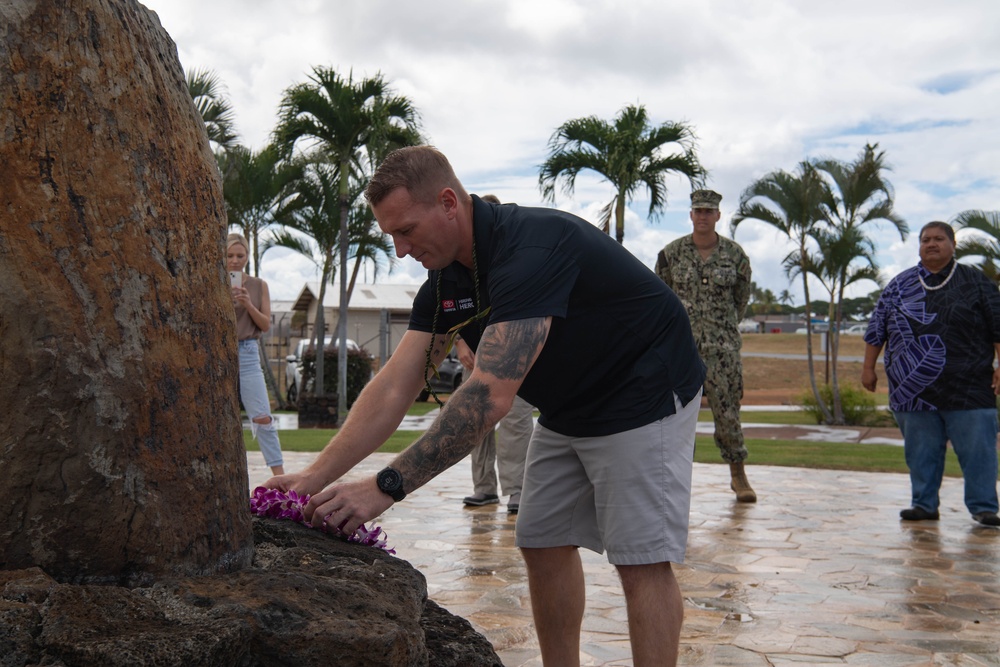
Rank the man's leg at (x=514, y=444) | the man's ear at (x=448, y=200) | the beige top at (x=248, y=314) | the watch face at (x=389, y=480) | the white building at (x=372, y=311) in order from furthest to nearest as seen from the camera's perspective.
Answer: the white building at (x=372, y=311) < the beige top at (x=248, y=314) < the man's leg at (x=514, y=444) < the man's ear at (x=448, y=200) < the watch face at (x=389, y=480)

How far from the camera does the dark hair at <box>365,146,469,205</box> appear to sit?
2828 mm

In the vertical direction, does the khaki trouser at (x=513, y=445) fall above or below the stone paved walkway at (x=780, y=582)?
above

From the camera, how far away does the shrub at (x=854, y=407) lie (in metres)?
19.0

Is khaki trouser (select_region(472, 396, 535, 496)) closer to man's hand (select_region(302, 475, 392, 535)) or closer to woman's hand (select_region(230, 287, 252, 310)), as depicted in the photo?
woman's hand (select_region(230, 287, 252, 310))

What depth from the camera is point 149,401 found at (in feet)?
7.36

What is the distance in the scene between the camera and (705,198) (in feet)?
24.2

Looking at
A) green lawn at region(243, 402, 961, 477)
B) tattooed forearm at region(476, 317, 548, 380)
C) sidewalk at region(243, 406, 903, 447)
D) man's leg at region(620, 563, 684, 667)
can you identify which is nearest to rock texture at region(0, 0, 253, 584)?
tattooed forearm at region(476, 317, 548, 380)

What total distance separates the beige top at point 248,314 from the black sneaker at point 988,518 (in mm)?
5245

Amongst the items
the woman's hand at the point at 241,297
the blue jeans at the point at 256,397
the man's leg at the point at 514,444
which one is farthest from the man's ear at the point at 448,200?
the blue jeans at the point at 256,397

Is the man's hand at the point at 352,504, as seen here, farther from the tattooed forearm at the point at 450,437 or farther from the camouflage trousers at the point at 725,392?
the camouflage trousers at the point at 725,392

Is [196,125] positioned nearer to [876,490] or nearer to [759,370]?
[876,490]

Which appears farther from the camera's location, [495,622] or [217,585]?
[495,622]

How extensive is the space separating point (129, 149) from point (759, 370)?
A: 34414 millimetres

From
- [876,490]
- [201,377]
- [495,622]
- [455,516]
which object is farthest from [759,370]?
[201,377]
